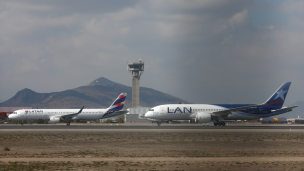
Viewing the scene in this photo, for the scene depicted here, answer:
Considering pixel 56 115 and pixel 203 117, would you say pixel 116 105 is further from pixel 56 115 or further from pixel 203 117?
pixel 203 117

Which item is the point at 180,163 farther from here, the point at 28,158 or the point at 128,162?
the point at 28,158

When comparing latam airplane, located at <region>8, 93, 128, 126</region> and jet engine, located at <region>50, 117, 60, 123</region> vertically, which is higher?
latam airplane, located at <region>8, 93, 128, 126</region>

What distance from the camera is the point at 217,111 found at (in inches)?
2452

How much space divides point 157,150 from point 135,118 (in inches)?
3055

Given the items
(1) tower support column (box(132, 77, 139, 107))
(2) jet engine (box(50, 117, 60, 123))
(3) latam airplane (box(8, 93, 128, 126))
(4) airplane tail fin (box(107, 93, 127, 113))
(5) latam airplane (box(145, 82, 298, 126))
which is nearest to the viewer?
(5) latam airplane (box(145, 82, 298, 126))

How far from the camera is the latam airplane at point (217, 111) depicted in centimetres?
6209

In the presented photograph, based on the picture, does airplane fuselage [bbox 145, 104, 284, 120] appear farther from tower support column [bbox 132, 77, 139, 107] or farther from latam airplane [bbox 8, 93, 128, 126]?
tower support column [bbox 132, 77, 139, 107]

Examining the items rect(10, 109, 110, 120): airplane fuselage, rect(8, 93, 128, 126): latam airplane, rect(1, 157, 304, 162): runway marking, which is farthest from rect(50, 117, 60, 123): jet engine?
rect(1, 157, 304, 162): runway marking

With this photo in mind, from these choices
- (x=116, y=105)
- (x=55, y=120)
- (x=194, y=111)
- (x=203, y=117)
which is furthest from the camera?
(x=116, y=105)

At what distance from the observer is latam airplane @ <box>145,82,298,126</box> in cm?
6209

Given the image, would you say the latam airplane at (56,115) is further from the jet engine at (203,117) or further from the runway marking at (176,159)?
the runway marking at (176,159)

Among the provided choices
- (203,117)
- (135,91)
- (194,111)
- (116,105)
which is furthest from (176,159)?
(135,91)

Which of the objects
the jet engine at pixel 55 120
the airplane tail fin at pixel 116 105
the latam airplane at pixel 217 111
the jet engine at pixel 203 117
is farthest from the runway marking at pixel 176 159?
the airplane tail fin at pixel 116 105

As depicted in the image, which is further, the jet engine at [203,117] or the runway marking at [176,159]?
the jet engine at [203,117]
